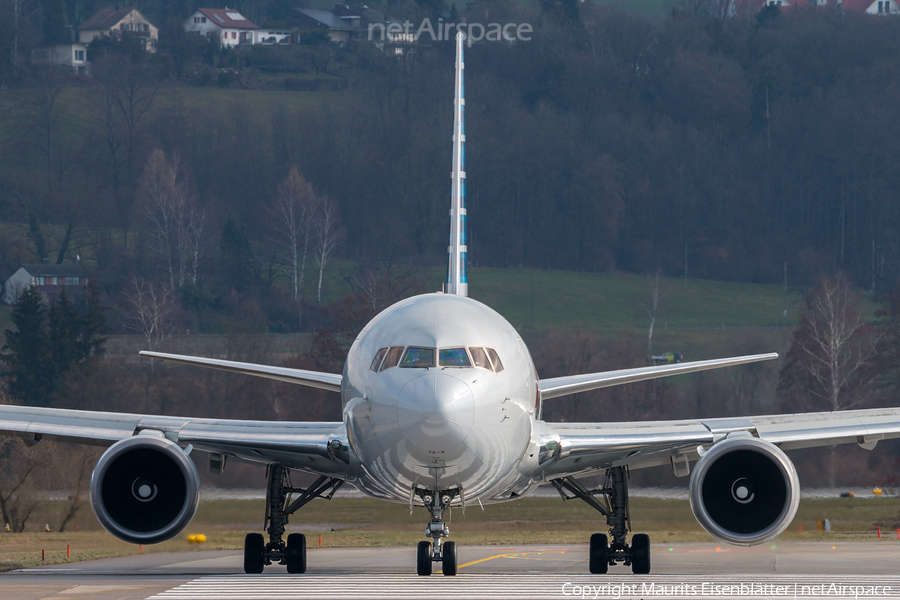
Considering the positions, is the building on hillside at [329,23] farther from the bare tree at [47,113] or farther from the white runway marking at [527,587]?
the white runway marking at [527,587]

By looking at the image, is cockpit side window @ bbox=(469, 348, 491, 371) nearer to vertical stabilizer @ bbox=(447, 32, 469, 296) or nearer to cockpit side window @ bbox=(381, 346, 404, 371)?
cockpit side window @ bbox=(381, 346, 404, 371)

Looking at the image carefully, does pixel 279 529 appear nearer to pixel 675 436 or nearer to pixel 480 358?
pixel 675 436

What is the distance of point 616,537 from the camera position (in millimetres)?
20656

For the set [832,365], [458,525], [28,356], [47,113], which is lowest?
[458,525]

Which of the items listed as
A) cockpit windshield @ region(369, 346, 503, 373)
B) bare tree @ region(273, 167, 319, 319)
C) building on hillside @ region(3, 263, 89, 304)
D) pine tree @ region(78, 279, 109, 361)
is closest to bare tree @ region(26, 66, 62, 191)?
building on hillside @ region(3, 263, 89, 304)

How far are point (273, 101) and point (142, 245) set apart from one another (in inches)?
1274

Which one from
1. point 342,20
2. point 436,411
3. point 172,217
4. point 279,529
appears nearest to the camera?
point 436,411

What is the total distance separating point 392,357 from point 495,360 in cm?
129

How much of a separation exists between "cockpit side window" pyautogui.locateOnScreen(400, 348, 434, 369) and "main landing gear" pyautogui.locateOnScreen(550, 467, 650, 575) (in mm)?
5491

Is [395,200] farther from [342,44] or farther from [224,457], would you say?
[224,457]

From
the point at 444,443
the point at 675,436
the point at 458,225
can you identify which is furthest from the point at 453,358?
the point at 458,225

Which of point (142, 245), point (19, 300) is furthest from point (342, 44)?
point (19, 300)

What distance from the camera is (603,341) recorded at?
2854 inches

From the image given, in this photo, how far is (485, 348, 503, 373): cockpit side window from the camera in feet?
52.4
